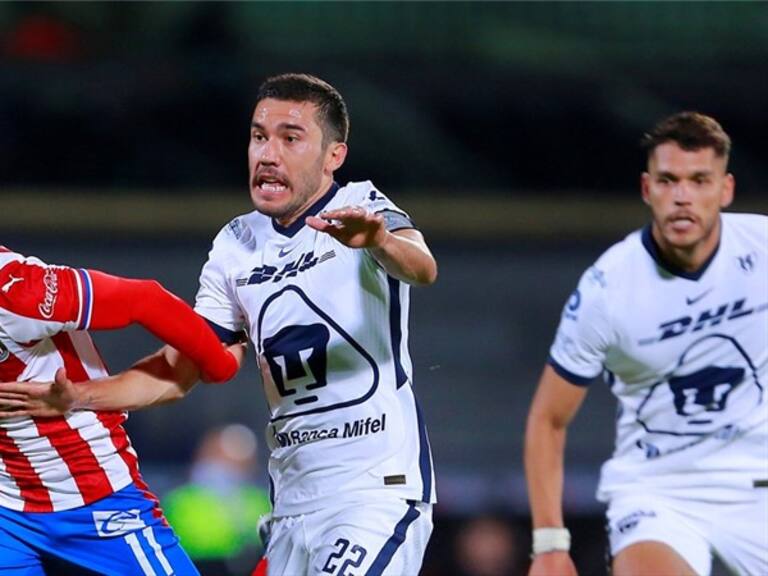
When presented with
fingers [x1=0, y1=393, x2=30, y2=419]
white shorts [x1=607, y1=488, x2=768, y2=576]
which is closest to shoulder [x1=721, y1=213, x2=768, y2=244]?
white shorts [x1=607, y1=488, x2=768, y2=576]

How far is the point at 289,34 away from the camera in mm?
13703

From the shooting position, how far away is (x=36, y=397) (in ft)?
14.3

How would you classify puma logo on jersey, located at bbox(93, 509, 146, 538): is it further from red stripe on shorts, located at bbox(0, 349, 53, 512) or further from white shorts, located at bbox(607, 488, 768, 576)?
white shorts, located at bbox(607, 488, 768, 576)

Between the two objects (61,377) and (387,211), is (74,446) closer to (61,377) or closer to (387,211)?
(61,377)

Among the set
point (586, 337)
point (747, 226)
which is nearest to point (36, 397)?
point (586, 337)

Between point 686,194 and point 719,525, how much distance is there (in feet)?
3.81

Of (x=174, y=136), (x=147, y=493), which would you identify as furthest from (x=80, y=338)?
(x=174, y=136)

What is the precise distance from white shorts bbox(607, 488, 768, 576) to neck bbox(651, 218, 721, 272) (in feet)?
2.70

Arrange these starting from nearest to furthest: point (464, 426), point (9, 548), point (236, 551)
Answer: point (9, 548) → point (236, 551) → point (464, 426)

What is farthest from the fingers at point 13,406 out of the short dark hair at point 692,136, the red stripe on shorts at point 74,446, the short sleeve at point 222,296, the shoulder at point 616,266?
the short dark hair at point 692,136

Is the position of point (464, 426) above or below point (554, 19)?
below

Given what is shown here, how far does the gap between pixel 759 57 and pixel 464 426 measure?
176 inches

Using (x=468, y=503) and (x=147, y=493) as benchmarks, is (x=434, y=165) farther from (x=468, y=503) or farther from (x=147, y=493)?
(x=147, y=493)

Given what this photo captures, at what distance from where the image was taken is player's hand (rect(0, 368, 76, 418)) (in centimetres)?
434
